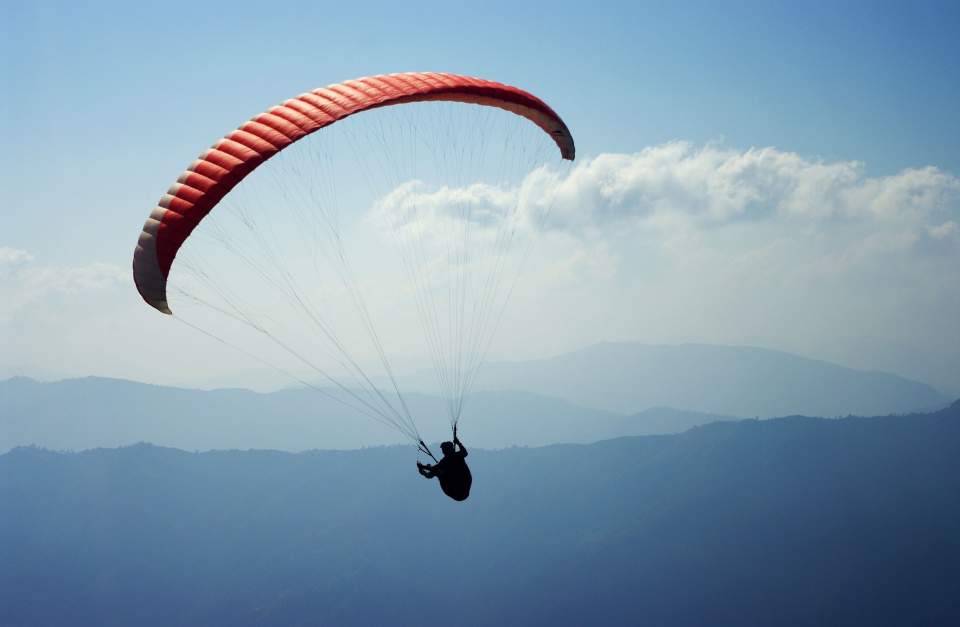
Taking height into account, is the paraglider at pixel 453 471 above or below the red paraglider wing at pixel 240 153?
below

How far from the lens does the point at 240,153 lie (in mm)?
16500

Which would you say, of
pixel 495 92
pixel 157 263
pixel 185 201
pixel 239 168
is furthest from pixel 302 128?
pixel 495 92

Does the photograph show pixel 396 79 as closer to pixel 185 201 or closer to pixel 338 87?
pixel 338 87

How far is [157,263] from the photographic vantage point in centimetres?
1677

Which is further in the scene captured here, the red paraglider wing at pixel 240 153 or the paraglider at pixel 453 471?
the paraglider at pixel 453 471

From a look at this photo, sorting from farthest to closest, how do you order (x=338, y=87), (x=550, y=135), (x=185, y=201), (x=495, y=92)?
(x=550, y=135) → (x=495, y=92) → (x=338, y=87) → (x=185, y=201)

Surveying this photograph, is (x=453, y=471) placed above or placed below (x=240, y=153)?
below

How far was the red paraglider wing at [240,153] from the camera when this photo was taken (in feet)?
53.4

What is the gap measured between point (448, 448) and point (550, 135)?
11.9 m

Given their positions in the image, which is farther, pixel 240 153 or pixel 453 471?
pixel 453 471

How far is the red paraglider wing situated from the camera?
16.3 metres

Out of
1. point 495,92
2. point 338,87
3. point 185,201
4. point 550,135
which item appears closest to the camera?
point 185,201

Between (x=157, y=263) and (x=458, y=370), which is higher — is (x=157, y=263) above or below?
above

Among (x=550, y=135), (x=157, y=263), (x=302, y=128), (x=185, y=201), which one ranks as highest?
(x=550, y=135)
